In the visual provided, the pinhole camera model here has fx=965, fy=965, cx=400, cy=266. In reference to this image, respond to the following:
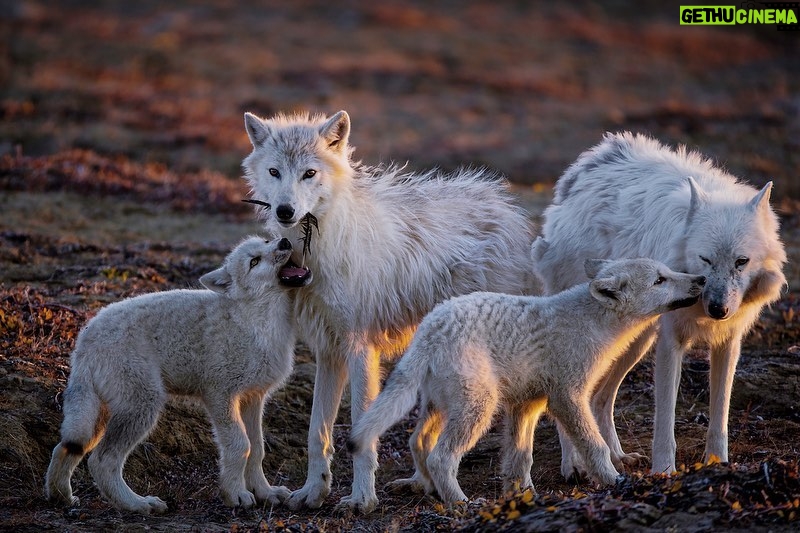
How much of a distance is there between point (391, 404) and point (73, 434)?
2.45m

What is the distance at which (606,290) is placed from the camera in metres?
7.70

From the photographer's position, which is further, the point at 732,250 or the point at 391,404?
the point at 732,250

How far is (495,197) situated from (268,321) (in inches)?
122

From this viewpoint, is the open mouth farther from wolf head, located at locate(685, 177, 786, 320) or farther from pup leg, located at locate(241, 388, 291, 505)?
wolf head, located at locate(685, 177, 786, 320)

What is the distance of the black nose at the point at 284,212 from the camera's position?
25.6 feet

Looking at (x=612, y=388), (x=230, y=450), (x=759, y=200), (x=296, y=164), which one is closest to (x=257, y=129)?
(x=296, y=164)

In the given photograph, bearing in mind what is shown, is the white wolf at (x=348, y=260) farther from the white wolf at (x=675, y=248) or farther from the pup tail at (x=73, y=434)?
the pup tail at (x=73, y=434)

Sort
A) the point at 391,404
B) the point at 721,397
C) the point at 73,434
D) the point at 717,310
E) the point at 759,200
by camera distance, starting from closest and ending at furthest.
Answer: the point at 391,404 < the point at 73,434 < the point at 717,310 < the point at 759,200 < the point at 721,397

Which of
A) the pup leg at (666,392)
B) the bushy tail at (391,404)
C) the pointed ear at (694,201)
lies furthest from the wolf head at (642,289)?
the bushy tail at (391,404)

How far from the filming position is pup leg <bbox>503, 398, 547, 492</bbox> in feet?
25.5

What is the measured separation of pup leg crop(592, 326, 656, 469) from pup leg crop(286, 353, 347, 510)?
2416 mm

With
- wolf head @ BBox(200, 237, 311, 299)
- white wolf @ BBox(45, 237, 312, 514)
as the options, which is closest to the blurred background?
wolf head @ BBox(200, 237, 311, 299)

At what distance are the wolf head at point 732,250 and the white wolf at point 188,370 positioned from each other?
3.40 metres

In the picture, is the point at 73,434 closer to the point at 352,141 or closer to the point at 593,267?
the point at 593,267
